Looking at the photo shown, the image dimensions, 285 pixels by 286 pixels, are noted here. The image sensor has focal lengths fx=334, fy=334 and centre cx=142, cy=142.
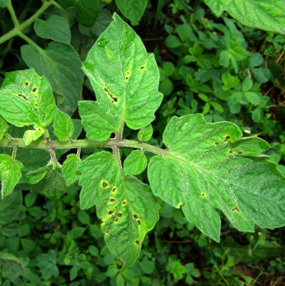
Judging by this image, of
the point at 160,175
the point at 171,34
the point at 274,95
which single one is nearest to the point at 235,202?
the point at 160,175

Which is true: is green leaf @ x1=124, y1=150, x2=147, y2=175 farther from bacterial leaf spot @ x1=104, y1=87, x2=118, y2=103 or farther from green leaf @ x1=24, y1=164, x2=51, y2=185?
green leaf @ x1=24, y1=164, x2=51, y2=185

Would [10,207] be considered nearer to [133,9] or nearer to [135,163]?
[135,163]

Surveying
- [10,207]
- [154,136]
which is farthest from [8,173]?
[154,136]

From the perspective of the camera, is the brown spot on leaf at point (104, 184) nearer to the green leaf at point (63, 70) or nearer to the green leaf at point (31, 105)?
the green leaf at point (31, 105)

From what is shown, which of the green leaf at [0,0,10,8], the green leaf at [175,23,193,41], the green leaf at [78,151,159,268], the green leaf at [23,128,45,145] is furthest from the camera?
the green leaf at [175,23,193,41]

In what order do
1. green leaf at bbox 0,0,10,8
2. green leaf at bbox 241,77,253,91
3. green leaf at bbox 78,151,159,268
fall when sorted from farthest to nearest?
green leaf at bbox 241,77,253,91 → green leaf at bbox 0,0,10,8 → green leaf at bbox 78,151,159,268

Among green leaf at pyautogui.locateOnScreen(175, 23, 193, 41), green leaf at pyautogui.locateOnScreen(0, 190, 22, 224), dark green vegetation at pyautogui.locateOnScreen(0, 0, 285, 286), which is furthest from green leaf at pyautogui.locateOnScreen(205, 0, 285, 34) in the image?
green leaf at pyautogui.locateOnScreen(0, 190, 22, 224)
